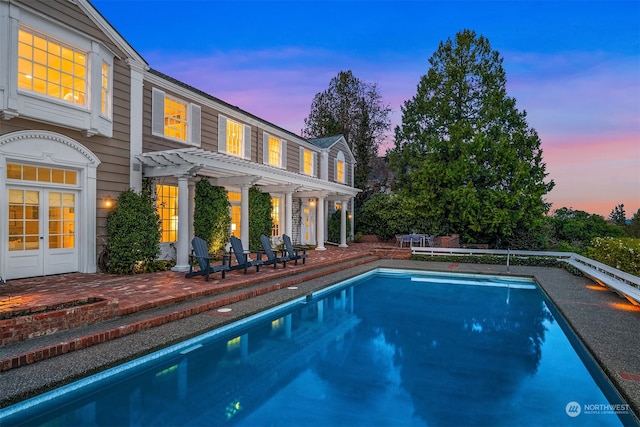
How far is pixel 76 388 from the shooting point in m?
3.69

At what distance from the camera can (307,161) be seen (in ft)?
58.9

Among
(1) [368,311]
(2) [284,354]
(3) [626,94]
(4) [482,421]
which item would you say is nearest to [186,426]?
(2) [284,354]

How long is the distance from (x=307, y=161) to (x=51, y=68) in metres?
11.5

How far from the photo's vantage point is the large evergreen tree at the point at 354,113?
86.6ft

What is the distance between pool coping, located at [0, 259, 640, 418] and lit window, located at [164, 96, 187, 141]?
5.92m

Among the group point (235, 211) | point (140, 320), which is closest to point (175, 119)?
point (235, 211)

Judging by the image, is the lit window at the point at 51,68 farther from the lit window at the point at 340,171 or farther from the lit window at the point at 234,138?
the lit window at the point at 340,171

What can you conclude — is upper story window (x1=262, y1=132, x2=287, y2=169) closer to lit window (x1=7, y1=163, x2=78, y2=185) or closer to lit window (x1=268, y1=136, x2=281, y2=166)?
lit window (x1=268, y1=136, x2=281, y2=166)

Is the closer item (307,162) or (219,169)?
(219,169)

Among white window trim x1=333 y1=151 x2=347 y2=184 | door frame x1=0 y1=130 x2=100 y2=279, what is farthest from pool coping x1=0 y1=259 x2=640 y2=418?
white window trim x1=333 y1=151 x2=347 y2=184

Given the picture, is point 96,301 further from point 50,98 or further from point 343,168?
point 343,168

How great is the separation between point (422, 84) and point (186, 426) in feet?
62.4

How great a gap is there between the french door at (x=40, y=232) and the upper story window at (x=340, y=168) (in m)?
A: 13.8

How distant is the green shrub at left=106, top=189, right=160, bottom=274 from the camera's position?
8.59 metres
